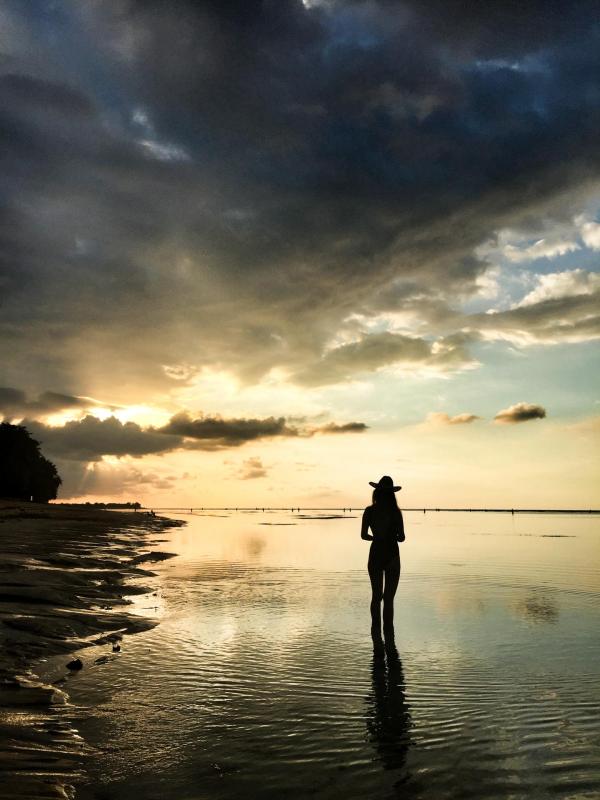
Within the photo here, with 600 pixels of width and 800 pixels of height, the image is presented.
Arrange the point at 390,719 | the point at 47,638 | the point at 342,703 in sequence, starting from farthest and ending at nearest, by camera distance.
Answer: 1. the point at 47,638
2. the point at 342,703
3. the point at 390,719

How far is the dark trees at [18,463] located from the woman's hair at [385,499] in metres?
94.3

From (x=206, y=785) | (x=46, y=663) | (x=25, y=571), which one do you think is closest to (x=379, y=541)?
(x=46, y=663)

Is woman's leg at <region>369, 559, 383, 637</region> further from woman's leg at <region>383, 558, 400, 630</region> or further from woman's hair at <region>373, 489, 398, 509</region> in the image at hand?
woman's hair at <region>373, 489, 398, 509</region>

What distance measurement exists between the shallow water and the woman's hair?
2.59m

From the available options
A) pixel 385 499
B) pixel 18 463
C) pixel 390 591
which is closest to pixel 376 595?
pixel 390 591

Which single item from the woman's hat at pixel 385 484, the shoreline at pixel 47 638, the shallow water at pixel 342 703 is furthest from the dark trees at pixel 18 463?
the woman's hat at pixel 385 484

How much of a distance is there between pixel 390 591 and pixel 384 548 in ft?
2.78

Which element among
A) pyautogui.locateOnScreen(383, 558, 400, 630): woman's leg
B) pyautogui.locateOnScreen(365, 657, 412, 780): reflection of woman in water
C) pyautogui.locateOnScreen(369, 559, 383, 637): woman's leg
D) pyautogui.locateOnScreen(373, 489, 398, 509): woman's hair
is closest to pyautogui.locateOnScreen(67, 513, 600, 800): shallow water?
pyautogui.locateOnScreen(365, 657, 412, 780): reflection of woman in water

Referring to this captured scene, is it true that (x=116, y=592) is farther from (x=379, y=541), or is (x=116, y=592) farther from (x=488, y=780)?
(x=488, y=780)

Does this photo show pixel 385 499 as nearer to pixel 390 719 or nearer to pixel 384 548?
pixel 384 548

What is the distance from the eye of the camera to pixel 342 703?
7.55 m

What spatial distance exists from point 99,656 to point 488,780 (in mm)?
6536

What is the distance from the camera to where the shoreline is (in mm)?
5223

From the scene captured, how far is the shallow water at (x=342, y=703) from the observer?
5.32m
